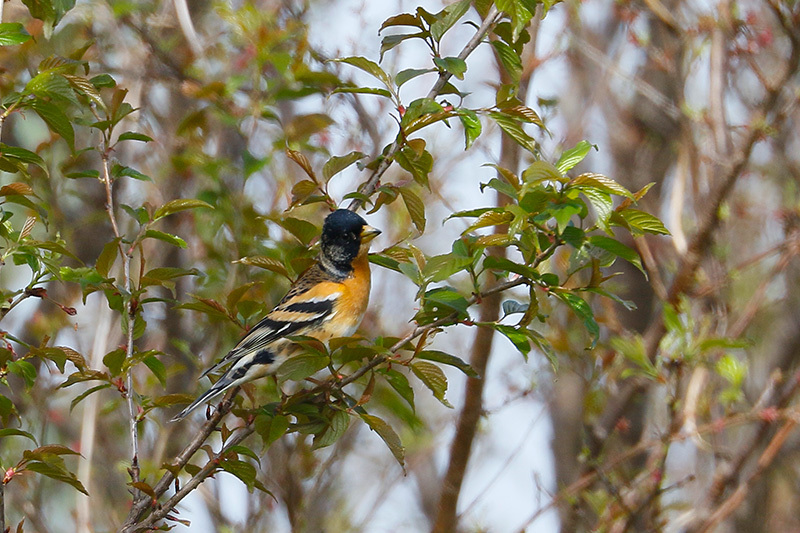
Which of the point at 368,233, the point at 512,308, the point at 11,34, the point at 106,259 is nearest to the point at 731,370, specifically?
the point at 368,233

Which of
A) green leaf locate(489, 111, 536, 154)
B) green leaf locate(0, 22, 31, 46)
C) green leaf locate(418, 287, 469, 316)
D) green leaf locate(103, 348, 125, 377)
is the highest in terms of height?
green leaf locate(0, 22, 31, 46)

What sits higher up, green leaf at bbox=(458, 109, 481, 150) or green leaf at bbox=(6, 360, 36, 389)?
green leaf at bbox=(458, 109, 481, 150)

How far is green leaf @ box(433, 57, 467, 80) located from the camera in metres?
2.70

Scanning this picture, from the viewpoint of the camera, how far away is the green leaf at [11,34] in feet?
8.47

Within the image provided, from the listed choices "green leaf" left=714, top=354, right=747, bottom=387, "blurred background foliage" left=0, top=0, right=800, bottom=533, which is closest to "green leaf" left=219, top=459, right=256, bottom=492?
"blurred background foliage" left=0, top=0, right=800, bottom=533

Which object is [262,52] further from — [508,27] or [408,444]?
[408,444]

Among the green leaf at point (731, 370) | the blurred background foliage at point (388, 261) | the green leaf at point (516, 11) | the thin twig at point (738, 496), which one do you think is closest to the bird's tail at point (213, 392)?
the blurred background foliage at point (388, 261)

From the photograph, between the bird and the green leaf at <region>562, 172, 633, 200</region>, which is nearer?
the green leaf at <region>562, 172, 633, 200</region>

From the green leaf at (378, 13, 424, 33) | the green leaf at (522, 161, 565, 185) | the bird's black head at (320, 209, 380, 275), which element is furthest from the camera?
the bird's black head at (320, 209, 380, 275)

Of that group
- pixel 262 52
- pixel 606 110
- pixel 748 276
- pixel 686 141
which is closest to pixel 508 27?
pixel 262 52

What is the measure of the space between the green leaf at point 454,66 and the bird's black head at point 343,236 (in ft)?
3.75

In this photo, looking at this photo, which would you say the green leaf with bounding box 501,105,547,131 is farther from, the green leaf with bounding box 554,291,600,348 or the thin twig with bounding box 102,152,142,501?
the thin twig with bounding box 102,152,142,501

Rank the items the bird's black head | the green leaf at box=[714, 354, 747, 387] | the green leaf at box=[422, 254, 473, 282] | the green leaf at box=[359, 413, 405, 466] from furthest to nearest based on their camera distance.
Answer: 1. the green leaf at box=[714, 354, 747, 387]
2. the bird's black head
3. the green leaf at box=[359, 413, 405, 466]
4. the green leaf at box=[422, 254, 473, 282]

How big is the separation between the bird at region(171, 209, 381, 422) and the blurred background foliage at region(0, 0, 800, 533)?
22 centimetres
